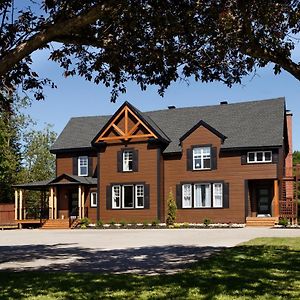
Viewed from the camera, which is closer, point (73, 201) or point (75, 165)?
point (75, 165)

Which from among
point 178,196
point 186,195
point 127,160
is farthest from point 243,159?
point 127,160

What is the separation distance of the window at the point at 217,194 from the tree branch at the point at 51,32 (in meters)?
29.3

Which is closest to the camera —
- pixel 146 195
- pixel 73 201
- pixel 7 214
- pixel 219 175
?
pixel 219 175

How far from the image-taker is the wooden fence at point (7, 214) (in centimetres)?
4328

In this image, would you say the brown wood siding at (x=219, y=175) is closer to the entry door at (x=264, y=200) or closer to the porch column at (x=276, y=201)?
the porch column at (x=276, y=201)

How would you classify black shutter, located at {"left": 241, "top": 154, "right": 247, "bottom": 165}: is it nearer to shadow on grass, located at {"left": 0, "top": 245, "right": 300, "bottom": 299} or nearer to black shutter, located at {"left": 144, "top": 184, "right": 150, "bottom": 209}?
black shutter, located at {"left": 144, "top": 184, "right": 150, "bottom": 209}

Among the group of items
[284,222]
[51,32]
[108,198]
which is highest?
[51,32]

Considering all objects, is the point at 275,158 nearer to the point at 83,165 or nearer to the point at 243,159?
the point at 243,159

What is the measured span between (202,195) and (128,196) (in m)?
5.49

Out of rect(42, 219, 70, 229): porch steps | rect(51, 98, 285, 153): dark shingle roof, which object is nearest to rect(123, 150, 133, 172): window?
rect(51, 98, 285, 153): dark shingle roof

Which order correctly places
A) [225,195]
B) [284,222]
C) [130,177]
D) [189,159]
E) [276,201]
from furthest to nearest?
[130,177] → [189,159] → [225,195] → [276,201] → [284,222]

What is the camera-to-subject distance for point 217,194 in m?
37.8

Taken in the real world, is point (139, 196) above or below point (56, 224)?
above

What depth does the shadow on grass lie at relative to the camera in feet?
29.4
